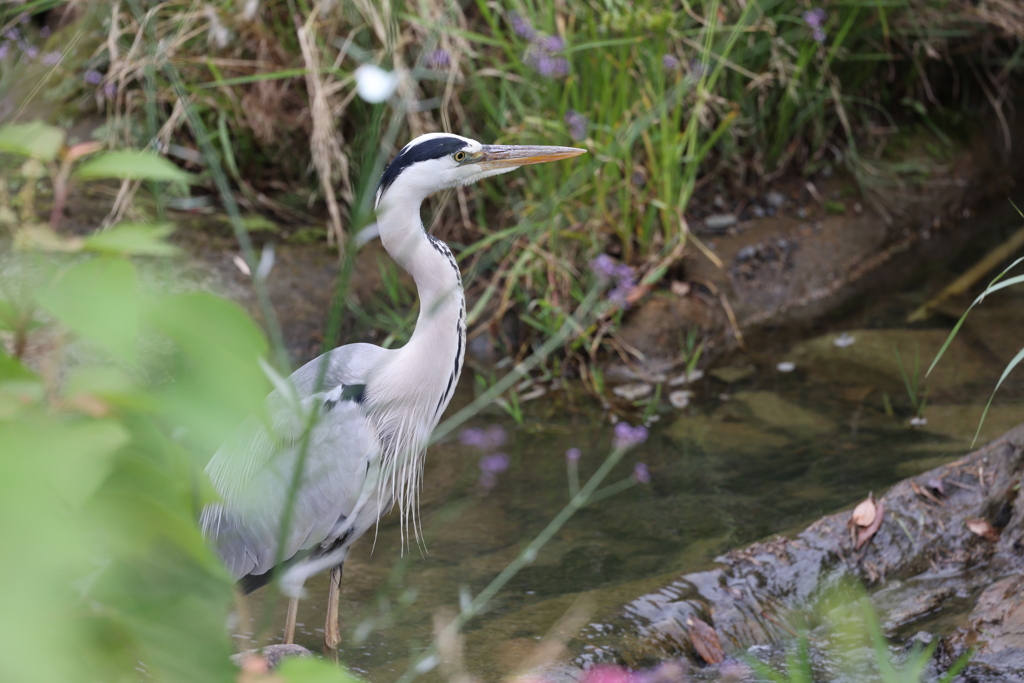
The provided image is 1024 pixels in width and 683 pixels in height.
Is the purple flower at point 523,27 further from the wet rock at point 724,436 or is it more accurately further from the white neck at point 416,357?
the wet rock at point 724,436

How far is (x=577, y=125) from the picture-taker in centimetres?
400

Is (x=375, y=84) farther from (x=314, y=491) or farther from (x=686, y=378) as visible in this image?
(x=686, y=378)

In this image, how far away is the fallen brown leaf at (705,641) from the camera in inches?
103

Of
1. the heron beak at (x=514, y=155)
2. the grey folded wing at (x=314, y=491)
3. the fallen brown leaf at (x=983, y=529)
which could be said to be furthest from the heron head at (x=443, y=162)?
the fallen brown leaf at (x=983, y=529)

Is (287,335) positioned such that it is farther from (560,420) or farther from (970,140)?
(970,140)

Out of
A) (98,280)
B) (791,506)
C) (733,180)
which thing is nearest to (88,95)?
(733,180)

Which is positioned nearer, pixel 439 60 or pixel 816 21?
pixel 439 60

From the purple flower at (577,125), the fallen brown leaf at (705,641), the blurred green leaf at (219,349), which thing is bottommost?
the fallen brown leaf at (705,641)

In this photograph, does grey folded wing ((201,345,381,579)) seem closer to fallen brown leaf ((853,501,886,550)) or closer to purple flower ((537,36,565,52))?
fallen brown leaf ((853,501,886,550))

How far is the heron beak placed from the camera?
9.75ft

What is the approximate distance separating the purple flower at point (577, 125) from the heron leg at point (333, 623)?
2158 millimetres

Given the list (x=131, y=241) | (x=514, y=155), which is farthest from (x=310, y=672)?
(x=514, y=155)

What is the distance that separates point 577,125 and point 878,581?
218cm

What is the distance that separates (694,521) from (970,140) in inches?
153
